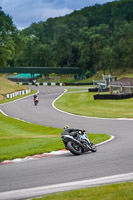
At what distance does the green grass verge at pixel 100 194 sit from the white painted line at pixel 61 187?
59 cm

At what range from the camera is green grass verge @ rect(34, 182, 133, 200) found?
9.56 m

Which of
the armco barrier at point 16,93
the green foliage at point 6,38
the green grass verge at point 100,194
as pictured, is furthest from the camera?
the green foliage at point 6,38

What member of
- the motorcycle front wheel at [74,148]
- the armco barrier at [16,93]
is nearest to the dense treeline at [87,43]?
the armco barrier at [16,93]

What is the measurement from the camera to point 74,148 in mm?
16375

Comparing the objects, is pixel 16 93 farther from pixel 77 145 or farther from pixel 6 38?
pixel 77 145

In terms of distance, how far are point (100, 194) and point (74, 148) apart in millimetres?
6489

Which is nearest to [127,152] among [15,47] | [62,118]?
[62,118]

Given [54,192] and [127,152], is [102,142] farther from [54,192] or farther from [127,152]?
[54,192]

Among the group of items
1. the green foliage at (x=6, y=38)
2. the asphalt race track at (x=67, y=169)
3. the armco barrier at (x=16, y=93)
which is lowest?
the armco barrier at (x=16, y=93)

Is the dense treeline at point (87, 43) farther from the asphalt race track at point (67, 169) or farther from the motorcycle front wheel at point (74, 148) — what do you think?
the asphalt race track at point (67, 169)

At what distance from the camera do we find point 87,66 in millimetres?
149125

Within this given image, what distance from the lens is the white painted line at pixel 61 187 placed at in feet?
34.4

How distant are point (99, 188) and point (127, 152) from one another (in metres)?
5.96

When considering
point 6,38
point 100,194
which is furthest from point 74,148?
point 6,38
